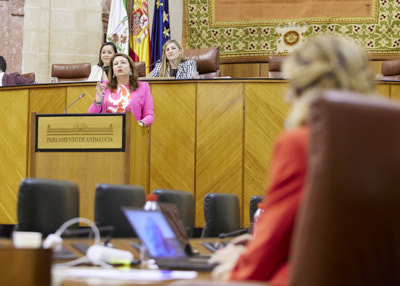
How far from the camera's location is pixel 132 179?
501cm

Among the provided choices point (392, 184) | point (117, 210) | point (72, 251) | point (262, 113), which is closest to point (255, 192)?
point (262, 113)

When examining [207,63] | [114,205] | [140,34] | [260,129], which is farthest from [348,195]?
[140,34]

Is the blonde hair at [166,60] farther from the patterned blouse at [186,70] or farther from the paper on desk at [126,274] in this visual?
the paper on desk at [126,274]

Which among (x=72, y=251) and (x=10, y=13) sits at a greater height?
(x=10, y=13)

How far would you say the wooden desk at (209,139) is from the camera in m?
6.41

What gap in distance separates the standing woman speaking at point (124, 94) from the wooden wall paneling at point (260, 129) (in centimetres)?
117

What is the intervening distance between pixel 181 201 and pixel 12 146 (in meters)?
3.78

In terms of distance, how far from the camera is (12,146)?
6738 millimetres

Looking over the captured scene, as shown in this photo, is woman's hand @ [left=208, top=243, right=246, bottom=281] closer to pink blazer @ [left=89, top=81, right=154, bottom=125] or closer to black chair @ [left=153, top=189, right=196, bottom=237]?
black chair @ [left=153, top=189, right=196, bottom=237]

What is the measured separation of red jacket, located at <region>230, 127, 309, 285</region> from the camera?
1549 mm

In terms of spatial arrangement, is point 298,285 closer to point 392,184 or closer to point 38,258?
point 392,184

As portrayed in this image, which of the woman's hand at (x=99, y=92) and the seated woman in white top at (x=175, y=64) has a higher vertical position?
the seated woman in white top at (x=175, y=64)

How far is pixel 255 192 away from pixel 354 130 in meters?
4.99

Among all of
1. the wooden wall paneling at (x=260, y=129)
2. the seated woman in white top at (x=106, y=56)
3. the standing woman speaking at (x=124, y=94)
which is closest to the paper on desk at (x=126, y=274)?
the standing woman speaking at (x=124, y=94)
